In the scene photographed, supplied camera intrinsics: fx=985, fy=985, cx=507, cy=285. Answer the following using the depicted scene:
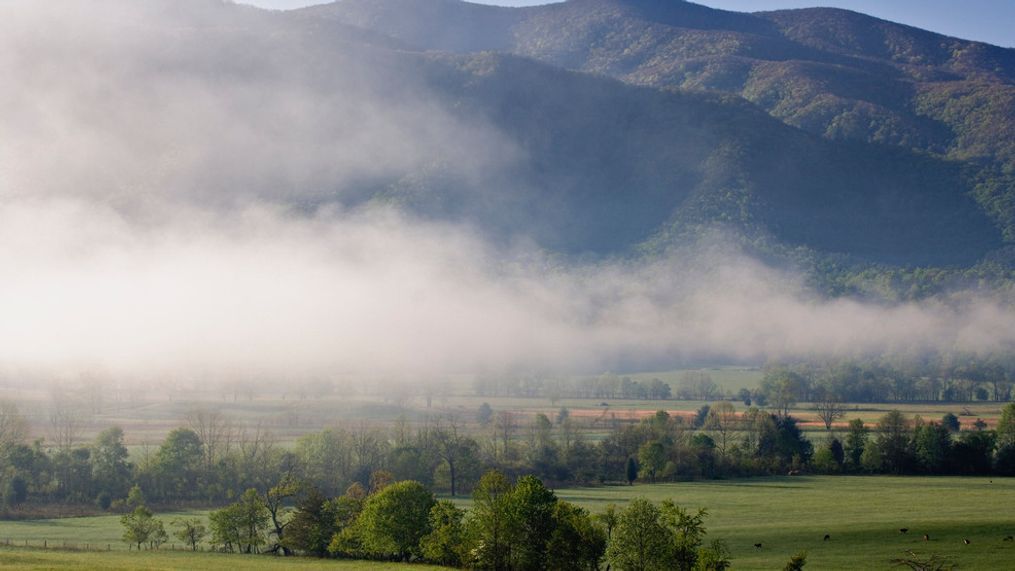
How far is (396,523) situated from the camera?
7525cm

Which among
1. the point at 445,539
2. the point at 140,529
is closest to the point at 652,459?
the point at 445,539

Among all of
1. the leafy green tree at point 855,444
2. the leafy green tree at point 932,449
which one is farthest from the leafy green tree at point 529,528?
the leafy green tree at point 932,449

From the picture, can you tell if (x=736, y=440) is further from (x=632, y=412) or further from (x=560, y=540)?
(x=560, y=540)

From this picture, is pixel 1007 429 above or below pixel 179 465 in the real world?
above

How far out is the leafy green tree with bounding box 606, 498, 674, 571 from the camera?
211 feet

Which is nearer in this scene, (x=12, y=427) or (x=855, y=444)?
(x=12, y=427)

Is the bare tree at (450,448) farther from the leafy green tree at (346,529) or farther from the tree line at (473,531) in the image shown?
the leafy green tree at (346,529)

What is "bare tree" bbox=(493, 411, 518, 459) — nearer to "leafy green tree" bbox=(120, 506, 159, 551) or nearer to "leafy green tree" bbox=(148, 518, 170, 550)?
"leafy green tree" bbox=(148, 518, 170, 550)

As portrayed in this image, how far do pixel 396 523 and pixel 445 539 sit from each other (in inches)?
209

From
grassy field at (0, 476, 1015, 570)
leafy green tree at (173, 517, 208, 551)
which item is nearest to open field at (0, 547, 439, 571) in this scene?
grassy field at (0, 476, 1015, 570)

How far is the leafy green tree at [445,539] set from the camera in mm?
71812

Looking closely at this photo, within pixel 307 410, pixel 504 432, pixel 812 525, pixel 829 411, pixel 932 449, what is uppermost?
pixel 307 410

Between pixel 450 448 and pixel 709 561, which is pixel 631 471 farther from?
pixel 709 561

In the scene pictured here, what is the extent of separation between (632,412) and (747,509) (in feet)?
272
